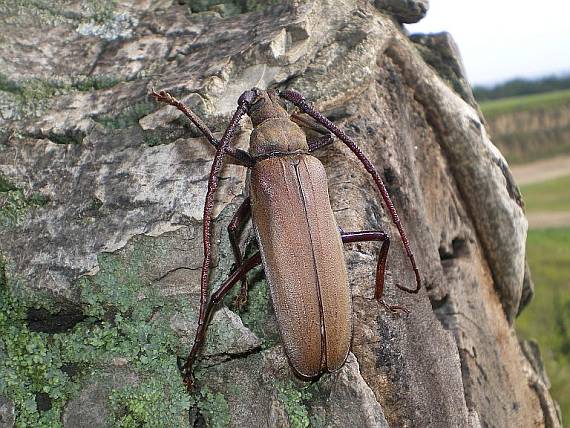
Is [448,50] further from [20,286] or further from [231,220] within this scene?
[20,286]

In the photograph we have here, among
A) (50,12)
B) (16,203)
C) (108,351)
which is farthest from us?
(50,12)

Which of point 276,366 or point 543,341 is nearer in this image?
point 276,366

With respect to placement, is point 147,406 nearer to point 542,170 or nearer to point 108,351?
point 108,351

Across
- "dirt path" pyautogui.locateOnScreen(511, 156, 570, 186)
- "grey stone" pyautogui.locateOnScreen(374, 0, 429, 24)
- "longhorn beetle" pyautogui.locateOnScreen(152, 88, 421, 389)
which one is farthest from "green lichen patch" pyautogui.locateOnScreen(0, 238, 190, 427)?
"dirt path" pyautogui.locateOnScreen(511, 156, 570, 186)

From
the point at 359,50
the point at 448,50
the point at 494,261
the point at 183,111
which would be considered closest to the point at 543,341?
the point at 494,261

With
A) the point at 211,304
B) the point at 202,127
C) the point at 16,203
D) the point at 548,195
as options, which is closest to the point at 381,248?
the point at 211,304
